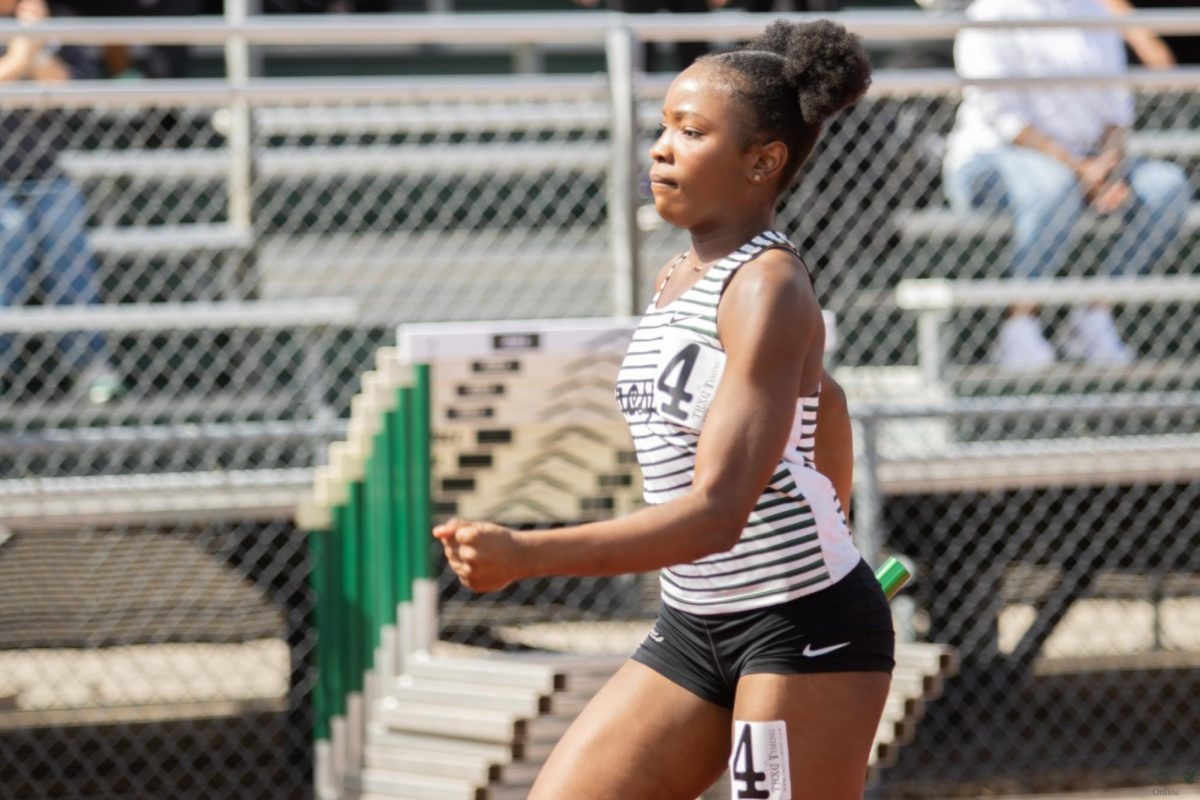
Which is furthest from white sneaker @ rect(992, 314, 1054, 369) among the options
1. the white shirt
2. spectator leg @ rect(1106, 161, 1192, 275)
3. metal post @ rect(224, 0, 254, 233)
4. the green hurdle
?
metal post @ rect(224, 0, 254, 233)

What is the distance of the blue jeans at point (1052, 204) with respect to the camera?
21.0 ft

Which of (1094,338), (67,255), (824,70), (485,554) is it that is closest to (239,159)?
(67,255)

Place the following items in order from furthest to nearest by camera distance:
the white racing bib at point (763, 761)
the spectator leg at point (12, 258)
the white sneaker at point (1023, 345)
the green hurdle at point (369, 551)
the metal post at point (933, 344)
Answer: the white sneaker at point (1023, 345)
the metal post at point (933, 344)
the spectator leg at point (12, 258)
the green hurdle at point (369, 551)
the white racing bib at point (763, 761)

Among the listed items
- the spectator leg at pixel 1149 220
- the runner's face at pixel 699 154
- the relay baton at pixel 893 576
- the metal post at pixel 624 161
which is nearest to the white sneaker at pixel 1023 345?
the spectator leg at pixel 1149 220

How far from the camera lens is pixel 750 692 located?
9.26 ft

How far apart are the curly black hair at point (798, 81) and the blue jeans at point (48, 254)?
3.56m

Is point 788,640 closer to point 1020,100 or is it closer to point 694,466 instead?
point 694,466

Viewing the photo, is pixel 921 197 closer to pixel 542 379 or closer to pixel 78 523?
pixel 542 379

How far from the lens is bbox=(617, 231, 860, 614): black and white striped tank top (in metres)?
2.82

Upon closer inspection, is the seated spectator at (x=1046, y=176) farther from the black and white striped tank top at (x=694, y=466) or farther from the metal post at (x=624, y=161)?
the black and white striped tank top at (x=694, y=466)

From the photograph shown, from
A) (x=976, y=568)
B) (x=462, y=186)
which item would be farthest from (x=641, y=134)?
(x=976, y=568)

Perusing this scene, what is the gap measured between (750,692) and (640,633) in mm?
4879

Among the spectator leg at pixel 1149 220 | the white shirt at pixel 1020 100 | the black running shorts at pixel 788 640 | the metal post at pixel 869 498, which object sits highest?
the white shirt at pixel 1020 100

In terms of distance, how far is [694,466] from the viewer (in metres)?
2.81
